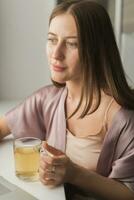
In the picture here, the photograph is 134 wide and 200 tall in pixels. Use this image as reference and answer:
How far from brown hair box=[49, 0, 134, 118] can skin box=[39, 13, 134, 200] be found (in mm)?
19

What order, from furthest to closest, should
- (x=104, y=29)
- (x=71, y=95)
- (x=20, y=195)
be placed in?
1. (x=71, y=95)
2. (x=104, y=29)
3. (x=20, y=195)

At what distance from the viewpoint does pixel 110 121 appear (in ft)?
3.54

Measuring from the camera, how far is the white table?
3.11ft

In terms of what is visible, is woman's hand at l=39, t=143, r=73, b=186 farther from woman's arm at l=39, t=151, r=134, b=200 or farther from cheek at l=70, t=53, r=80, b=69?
cheek at l=70, t=53, r=80, b=69

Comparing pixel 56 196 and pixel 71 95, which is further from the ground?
pixel 71 95

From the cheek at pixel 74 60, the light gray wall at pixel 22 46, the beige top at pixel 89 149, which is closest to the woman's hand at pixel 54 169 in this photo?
the beige top at pixel 89 149

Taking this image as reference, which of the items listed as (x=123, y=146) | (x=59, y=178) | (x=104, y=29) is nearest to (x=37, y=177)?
(x=59, y=178)

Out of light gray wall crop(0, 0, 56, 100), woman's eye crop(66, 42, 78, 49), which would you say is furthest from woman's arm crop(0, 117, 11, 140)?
light gray wall crop(0, 0, 56, 100)

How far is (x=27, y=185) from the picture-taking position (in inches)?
39.0

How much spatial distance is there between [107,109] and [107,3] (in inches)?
29.7

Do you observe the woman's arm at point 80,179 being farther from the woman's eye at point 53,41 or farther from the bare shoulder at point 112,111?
the woman's eye at point 53,41

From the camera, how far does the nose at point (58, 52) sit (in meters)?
1.03

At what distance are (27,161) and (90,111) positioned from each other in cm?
21

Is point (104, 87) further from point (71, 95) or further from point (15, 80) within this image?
point (15, 80)
